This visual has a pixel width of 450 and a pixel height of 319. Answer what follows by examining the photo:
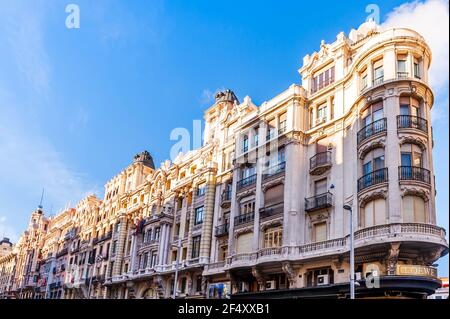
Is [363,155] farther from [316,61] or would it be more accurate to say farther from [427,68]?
[316,61]

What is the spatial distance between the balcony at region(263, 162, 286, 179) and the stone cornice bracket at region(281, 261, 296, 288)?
782cm

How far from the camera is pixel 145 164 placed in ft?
222

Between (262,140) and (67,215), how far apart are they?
5940cm

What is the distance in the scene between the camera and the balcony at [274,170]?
3647 centimetres

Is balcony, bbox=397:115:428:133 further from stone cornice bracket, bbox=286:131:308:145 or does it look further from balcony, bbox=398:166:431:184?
stone cornice bracket, bbox=286:131:308:145

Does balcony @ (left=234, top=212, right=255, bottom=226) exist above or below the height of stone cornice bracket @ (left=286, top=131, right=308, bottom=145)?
below

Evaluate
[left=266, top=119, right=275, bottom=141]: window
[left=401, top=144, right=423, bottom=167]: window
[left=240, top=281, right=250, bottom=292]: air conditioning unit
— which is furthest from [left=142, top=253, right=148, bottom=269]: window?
[left=401, top=144, right=423, bottom=167]: window

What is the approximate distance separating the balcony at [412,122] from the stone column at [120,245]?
4038cm

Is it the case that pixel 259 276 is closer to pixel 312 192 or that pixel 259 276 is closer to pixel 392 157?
pixel 312 192

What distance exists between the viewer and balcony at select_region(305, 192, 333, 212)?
31844 millimetres

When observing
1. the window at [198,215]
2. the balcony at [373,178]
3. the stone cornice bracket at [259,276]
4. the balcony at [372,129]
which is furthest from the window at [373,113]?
the window at [198,215]

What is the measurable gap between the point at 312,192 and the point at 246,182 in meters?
7.43

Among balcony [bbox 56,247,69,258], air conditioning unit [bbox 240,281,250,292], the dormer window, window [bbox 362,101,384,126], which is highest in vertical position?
the dormer window
